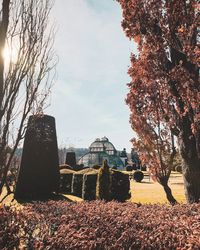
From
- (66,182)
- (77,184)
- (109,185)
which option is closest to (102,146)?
(66,182)

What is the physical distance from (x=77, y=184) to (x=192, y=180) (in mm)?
13442

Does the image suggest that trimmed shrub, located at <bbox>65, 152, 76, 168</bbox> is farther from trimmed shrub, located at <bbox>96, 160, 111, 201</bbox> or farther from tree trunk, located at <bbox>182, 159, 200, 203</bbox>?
tree trunk, located at <bbox>182, 159, 200, 203</bbox>

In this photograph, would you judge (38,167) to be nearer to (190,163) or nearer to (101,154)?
(190,163)

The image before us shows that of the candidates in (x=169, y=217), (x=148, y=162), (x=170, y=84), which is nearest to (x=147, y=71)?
(x=170, y=84)

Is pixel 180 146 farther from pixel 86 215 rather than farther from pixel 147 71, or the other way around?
pixel 86 215

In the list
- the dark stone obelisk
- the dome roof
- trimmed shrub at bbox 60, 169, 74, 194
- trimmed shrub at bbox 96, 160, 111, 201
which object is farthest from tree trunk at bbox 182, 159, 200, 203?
the dome roof

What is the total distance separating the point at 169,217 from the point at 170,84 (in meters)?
5.51

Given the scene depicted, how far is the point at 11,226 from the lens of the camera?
4727mm

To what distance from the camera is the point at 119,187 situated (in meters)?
19.1

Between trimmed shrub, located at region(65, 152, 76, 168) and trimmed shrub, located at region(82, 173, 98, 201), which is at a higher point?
trimmed shrub, located at region(65, 152, 76, 168)

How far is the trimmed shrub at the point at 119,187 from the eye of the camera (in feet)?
62.5

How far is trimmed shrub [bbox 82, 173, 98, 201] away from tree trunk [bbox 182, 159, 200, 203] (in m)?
10.1

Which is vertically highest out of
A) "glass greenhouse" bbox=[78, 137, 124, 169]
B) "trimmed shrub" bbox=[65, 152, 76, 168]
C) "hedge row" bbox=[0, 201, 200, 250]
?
"glass greenhouse" bbox=[78, 137, 124, 169]

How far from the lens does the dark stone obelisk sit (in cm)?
2061
